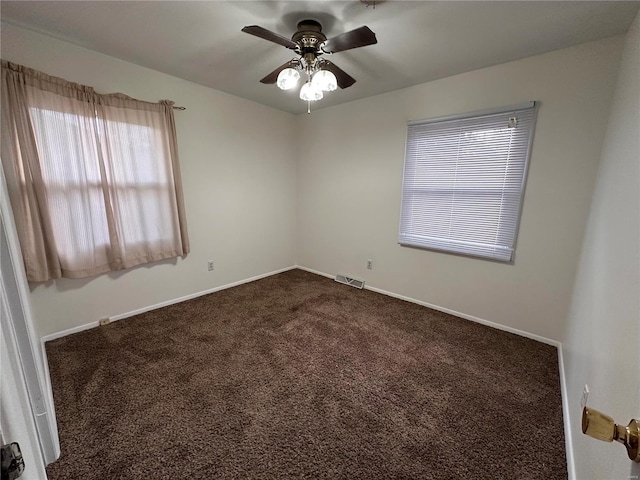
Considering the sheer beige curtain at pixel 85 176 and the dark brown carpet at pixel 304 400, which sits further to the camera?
the sheer beige curtain at pixel 85 176

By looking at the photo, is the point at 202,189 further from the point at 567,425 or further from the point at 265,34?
the point at 567,425

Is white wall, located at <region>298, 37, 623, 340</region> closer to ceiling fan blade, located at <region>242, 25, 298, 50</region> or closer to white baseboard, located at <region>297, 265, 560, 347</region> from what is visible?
white baseboard, located at <region>297, 265, 560, 347</region>

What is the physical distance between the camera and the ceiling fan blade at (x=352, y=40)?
1513 mm

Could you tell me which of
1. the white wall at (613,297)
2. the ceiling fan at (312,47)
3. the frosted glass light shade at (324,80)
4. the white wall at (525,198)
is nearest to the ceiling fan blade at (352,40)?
the ceiling fan at (312,47)

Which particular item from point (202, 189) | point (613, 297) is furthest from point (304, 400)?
point (202, 189)

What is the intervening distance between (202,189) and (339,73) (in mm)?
2011

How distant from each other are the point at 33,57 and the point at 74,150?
0.67 m

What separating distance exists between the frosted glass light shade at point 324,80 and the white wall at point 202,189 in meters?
1.80

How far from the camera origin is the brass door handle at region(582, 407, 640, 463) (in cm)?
46

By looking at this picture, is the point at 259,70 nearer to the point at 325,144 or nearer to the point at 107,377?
the point at 325,144

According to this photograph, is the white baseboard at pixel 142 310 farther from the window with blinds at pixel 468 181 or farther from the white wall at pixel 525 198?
the window with blinds at pixel 468 181

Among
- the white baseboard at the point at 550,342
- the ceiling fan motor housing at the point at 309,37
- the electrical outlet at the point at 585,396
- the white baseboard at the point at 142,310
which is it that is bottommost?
the white baseboard at the point at 550,342

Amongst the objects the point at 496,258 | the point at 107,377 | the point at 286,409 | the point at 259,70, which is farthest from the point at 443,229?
the point at 107,377

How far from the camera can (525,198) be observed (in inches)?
91.4
